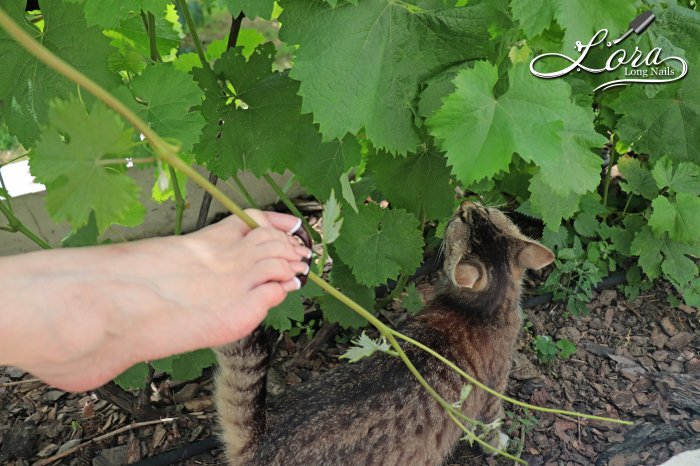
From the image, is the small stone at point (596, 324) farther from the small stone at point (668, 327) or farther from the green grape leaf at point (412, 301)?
the green grape leaf at point (412, 301)

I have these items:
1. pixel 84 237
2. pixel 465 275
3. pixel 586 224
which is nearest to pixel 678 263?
pixel 586 224

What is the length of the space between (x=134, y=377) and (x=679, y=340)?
9.17 ft

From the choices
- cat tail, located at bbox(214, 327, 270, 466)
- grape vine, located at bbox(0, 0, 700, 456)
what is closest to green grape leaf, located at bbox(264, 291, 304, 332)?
grape vine, located at bbox(0, 0, 700, 456)

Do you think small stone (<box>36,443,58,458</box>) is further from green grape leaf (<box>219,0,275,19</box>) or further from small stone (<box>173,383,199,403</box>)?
green grape leaf (<box>219,0,275,19</box>)

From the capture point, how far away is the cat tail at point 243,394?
2.40 meters

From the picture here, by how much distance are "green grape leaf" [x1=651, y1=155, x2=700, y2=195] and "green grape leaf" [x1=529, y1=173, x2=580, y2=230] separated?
877mm

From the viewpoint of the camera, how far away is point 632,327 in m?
3.64

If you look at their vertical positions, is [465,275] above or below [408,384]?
above

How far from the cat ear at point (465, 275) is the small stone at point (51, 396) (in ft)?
6.55

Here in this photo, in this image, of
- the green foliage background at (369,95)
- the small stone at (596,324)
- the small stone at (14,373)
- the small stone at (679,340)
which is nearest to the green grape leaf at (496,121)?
the green foliage background at (369,95)

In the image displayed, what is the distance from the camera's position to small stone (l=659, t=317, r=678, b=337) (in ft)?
11.8

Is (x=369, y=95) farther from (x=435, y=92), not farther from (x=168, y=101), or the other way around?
(x=168, y=101)

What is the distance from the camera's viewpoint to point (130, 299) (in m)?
1.33

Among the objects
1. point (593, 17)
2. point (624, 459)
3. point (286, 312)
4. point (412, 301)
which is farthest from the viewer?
point (412, 301)
